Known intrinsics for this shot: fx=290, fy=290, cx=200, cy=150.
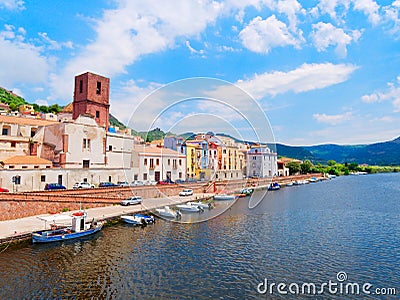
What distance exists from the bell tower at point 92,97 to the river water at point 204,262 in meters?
24.7

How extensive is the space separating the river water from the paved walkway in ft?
9.35

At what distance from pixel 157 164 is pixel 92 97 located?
15.2 meters

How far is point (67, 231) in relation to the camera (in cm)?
2341

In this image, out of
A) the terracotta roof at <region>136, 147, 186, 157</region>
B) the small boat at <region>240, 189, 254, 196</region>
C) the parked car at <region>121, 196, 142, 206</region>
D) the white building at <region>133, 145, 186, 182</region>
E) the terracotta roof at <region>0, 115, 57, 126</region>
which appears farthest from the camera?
the small boat at <region>240, 189, 254, 196</region>

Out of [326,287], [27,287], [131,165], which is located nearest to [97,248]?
[27,287]

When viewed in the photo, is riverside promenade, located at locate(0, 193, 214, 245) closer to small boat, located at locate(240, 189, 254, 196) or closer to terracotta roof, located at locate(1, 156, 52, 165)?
terracotta roof, located at locate(1, 156, 52, 165)

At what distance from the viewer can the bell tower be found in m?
45.5

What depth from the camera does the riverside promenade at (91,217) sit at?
21.7 m

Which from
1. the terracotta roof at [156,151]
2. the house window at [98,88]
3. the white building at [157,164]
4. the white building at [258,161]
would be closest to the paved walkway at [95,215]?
the white building at [157,164]

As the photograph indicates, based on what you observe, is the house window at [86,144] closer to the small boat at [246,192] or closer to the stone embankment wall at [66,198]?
the stone embankment wall at [66,198]

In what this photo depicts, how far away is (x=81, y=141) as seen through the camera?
39.9 meters

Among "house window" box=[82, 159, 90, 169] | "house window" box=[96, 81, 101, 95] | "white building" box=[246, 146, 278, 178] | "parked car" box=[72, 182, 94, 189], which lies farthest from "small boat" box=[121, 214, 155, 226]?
"white building" box=[246, 146, 278, 178]

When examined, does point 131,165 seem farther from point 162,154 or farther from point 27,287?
point 27,287

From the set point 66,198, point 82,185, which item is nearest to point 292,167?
point 82,185
